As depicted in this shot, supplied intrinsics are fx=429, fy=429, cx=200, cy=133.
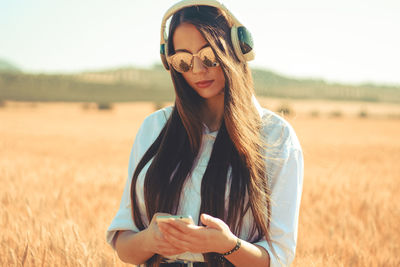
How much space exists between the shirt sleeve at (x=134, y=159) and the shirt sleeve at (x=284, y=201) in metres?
0.56

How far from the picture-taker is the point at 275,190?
1673 millimetres

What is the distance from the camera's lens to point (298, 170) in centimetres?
169

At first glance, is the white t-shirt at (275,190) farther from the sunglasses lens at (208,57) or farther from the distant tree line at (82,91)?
the distant tree line at (82,91)

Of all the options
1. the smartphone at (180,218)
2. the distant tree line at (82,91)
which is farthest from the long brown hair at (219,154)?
the distant tree line at (82,91)

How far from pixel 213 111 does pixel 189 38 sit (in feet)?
1.21

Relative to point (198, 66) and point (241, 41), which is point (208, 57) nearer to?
point (198, 66)

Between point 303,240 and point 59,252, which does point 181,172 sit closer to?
point 59,252

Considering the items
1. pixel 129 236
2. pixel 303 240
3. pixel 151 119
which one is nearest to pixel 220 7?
pixel 151 119

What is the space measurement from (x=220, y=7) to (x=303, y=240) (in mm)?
2232

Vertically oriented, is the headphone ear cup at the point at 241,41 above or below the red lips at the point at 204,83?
above

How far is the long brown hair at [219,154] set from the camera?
1687 millimetres

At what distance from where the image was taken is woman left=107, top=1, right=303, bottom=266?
65.2 inches

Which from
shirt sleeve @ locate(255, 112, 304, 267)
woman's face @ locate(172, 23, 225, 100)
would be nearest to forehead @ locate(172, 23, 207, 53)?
woman's face @ locate(172, 23, 225, 100)

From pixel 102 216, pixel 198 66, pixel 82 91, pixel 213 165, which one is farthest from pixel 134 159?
pixel 82 91
